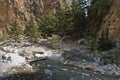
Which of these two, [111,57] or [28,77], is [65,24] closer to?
[111,57]

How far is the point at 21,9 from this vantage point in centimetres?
8650

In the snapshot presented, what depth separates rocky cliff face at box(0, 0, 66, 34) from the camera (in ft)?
265

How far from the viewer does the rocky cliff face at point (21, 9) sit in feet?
265

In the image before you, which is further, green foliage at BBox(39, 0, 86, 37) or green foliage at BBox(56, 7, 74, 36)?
green foliage at BBox(56, 7, 74, 36)

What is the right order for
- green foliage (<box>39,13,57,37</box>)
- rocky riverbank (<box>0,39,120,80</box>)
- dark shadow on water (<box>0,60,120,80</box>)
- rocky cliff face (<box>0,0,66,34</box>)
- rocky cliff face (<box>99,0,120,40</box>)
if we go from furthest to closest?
rocky cliff face (<box>0,0,66,34</box>) → green foliage (<box>39,13,57,37</box>) → rocky cliff face (<box>99,0,120,40</box>) → rocky riverbank (<box>0,39,120,80</box>) → dark shadow on water (<box>0,60,120,80</box>)

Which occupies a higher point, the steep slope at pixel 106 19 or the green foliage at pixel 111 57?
the steep slope at pixel 106 19

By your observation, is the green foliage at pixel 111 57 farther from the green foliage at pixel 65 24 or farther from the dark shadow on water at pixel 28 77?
the green foliage at pixel 65 24

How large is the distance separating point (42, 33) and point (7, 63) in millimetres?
31272

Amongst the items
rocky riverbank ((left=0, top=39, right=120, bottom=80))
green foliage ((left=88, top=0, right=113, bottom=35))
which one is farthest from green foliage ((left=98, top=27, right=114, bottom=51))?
green foliage ((left=88, top=0, right=113, bottom=35))

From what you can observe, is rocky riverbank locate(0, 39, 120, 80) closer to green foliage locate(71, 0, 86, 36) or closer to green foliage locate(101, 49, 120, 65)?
green foliage locate(101, 49, 120, 65)

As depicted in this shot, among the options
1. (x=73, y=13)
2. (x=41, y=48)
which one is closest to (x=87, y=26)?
(x=73, y=13)

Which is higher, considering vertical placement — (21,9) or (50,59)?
(50,59)

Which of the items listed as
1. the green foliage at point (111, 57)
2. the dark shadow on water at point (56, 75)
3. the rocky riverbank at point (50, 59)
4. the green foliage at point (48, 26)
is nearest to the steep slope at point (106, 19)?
the rocky riverbank at point (50, 59)

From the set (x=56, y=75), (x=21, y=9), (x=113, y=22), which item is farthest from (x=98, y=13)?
(x=21, y=9)
